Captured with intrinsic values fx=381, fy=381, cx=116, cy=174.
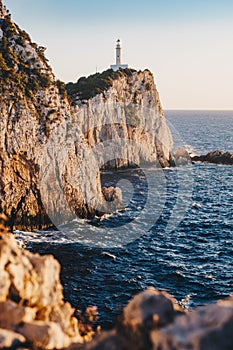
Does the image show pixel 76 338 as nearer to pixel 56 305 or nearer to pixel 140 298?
pixel 56 305

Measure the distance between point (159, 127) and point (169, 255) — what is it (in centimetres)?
6708

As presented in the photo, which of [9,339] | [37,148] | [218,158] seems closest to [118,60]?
[218,158]

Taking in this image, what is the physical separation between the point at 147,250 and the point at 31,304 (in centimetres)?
3127

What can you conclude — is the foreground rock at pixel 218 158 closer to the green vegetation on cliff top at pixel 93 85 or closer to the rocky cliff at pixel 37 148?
the green vegetation on cliff top at pixel 93 85

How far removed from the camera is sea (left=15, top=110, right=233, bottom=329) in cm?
3469

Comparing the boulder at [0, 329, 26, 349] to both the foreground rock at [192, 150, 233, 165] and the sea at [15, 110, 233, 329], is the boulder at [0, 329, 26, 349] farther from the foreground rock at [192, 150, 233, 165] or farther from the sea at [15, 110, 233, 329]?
the foreground rock at [192, 150, 233, 165]

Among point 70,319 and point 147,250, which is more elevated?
point 70,319

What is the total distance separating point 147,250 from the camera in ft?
146

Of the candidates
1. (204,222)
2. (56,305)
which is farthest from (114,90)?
(56,305)

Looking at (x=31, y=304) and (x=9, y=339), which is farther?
(x=31, y=304)

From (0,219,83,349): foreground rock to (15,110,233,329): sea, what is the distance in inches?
495

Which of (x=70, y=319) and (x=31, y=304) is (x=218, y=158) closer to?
(x=70, y=319)

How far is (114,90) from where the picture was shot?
95.4 m

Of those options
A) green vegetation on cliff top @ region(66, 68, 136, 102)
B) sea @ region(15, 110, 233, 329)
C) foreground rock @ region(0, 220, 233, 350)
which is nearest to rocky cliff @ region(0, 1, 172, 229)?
sea @ region(15, 110, 233, 329)
